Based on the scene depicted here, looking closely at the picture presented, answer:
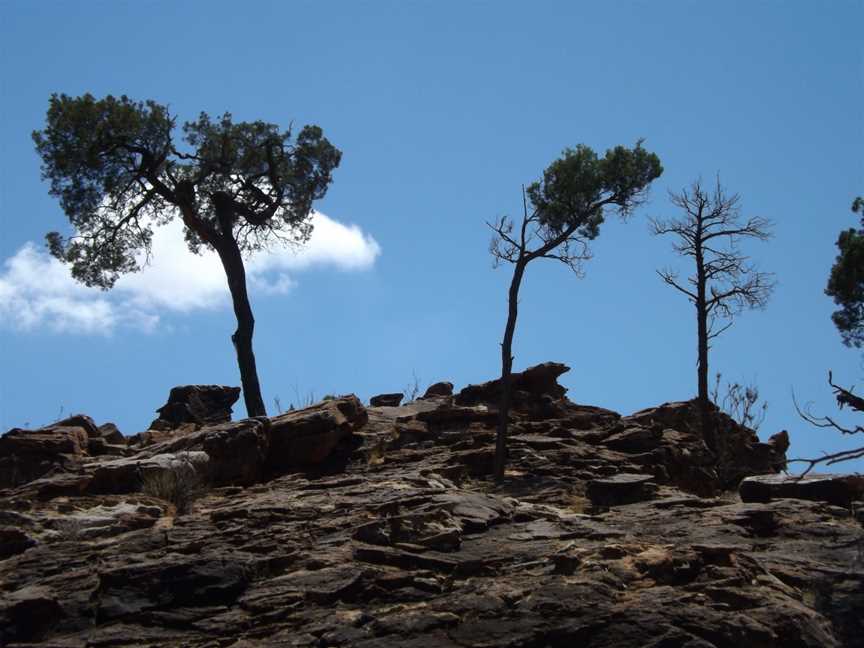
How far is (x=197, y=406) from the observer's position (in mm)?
25312

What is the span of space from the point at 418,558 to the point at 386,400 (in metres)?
15.6

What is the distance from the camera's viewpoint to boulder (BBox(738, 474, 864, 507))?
47.9 ft

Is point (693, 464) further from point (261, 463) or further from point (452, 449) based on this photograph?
point (261, 463)

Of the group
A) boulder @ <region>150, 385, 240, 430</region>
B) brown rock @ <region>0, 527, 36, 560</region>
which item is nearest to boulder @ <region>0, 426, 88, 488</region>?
boulder @ <region>150, 385, 240, 430</region>

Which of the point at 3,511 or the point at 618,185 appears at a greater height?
the point at 618,185

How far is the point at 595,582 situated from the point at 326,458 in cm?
958

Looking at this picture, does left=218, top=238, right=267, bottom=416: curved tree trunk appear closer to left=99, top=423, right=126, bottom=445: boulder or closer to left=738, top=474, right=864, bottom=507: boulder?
left=99, top=423, right=126, bottom=445: boulder

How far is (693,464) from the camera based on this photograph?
1897 cm

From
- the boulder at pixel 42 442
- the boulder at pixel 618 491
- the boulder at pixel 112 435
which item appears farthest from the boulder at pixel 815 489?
the boulder at pixel 112 435

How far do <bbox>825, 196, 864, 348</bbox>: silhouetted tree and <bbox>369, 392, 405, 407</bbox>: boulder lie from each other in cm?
1269

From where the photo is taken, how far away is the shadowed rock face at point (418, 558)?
9.45 meters

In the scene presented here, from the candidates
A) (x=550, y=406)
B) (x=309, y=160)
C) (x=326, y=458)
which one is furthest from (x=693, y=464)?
(x=309, y=160)

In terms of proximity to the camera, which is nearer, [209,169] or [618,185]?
[618,185]

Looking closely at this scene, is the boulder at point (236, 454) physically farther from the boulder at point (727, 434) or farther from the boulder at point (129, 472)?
the boulder at point (727, 434)
